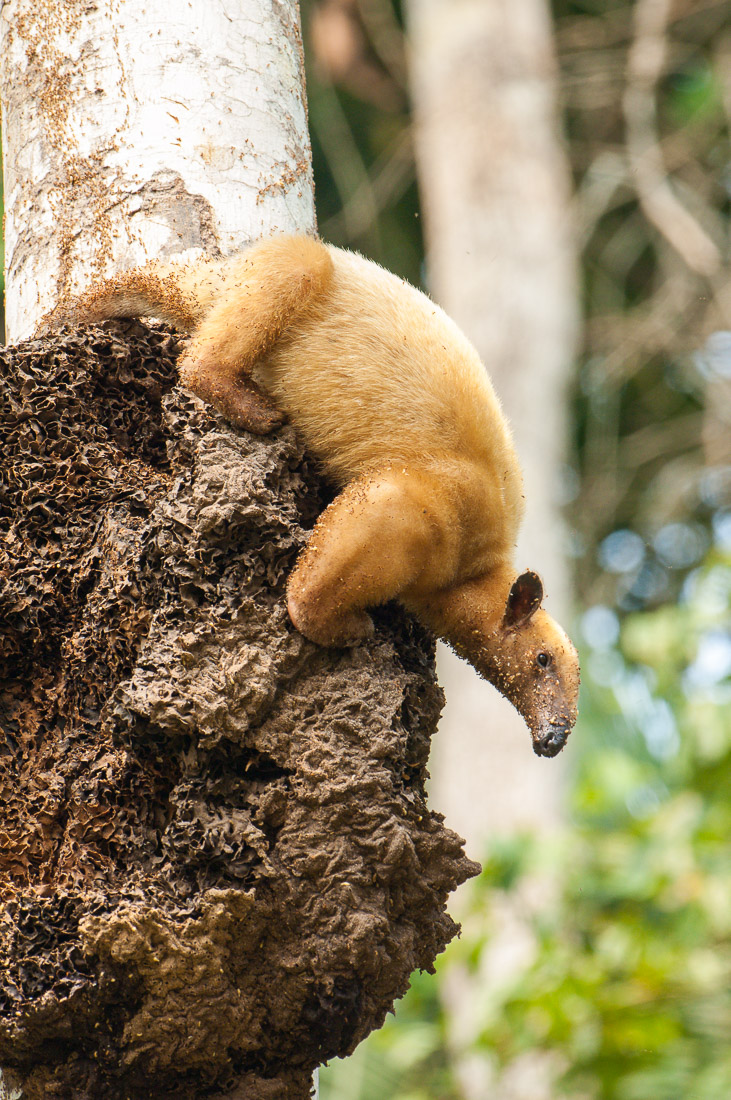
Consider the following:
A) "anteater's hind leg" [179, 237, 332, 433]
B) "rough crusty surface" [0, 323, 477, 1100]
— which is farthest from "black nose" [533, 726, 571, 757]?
"anteater's hind leg" [179, 237, 332, 433]

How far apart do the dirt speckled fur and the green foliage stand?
2316 millimetres

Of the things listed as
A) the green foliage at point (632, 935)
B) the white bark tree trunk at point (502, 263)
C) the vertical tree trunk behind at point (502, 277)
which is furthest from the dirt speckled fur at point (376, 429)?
the white bark tree trunk at point (502, 263)

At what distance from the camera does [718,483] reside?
10.7 meters

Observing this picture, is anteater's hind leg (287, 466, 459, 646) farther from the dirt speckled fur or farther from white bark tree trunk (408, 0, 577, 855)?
white bark tree trunk (408, 0, 577, 855)

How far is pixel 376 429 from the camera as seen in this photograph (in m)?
3.32

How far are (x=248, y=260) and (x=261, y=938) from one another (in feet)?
5.73

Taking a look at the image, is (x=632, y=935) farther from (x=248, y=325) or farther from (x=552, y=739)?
(x=248, y=325)

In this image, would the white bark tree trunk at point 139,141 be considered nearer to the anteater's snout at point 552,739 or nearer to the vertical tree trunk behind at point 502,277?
the anteater's snout at point 552,739

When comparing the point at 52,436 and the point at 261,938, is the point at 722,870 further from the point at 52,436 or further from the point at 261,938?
the point at 52,436

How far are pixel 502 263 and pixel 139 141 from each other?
725cm

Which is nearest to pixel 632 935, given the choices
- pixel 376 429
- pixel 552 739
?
pixel 552 739

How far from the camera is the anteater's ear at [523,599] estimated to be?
11.3ft

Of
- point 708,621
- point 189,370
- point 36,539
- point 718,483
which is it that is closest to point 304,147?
point 189,370

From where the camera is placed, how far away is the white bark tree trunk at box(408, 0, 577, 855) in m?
9.02
